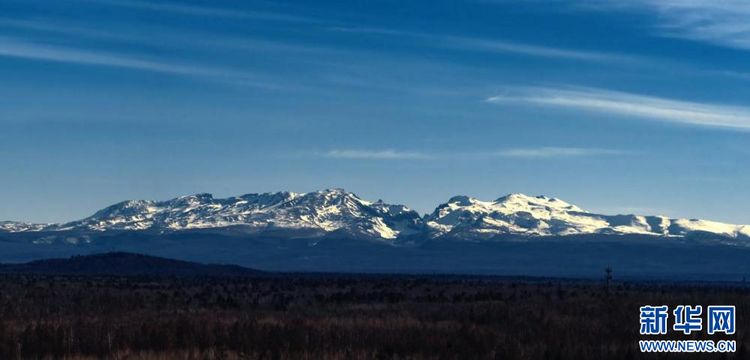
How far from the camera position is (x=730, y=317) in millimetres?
37188

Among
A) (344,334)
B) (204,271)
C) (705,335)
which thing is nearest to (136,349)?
(344,334)

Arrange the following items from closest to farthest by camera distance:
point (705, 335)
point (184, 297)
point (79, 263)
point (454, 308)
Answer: point (705, 335) < point (454, 308) < point (184, 297) < point (79, 263)

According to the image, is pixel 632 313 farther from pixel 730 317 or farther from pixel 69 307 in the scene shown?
pixel 69 307

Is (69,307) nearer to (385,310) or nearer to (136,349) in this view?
(385,310)

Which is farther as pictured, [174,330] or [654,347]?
[174,330]

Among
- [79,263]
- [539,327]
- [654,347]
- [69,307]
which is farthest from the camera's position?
[79,263]

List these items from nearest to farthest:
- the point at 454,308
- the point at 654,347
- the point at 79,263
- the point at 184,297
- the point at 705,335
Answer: the point at 654,347, the point at 705,335, the point at 454,308, the point at 184,297, the point at 79,263

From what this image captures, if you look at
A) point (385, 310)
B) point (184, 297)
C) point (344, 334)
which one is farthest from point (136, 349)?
point (184, 297)

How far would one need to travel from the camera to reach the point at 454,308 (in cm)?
4722

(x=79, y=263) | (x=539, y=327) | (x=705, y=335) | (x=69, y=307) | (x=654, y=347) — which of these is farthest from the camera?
(x=79, y=263)

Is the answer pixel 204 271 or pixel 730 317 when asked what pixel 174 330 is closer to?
pixel 730 317

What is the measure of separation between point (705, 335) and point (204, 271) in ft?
543

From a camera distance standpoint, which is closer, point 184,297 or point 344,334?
point 344,334

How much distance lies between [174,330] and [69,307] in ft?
67.5
